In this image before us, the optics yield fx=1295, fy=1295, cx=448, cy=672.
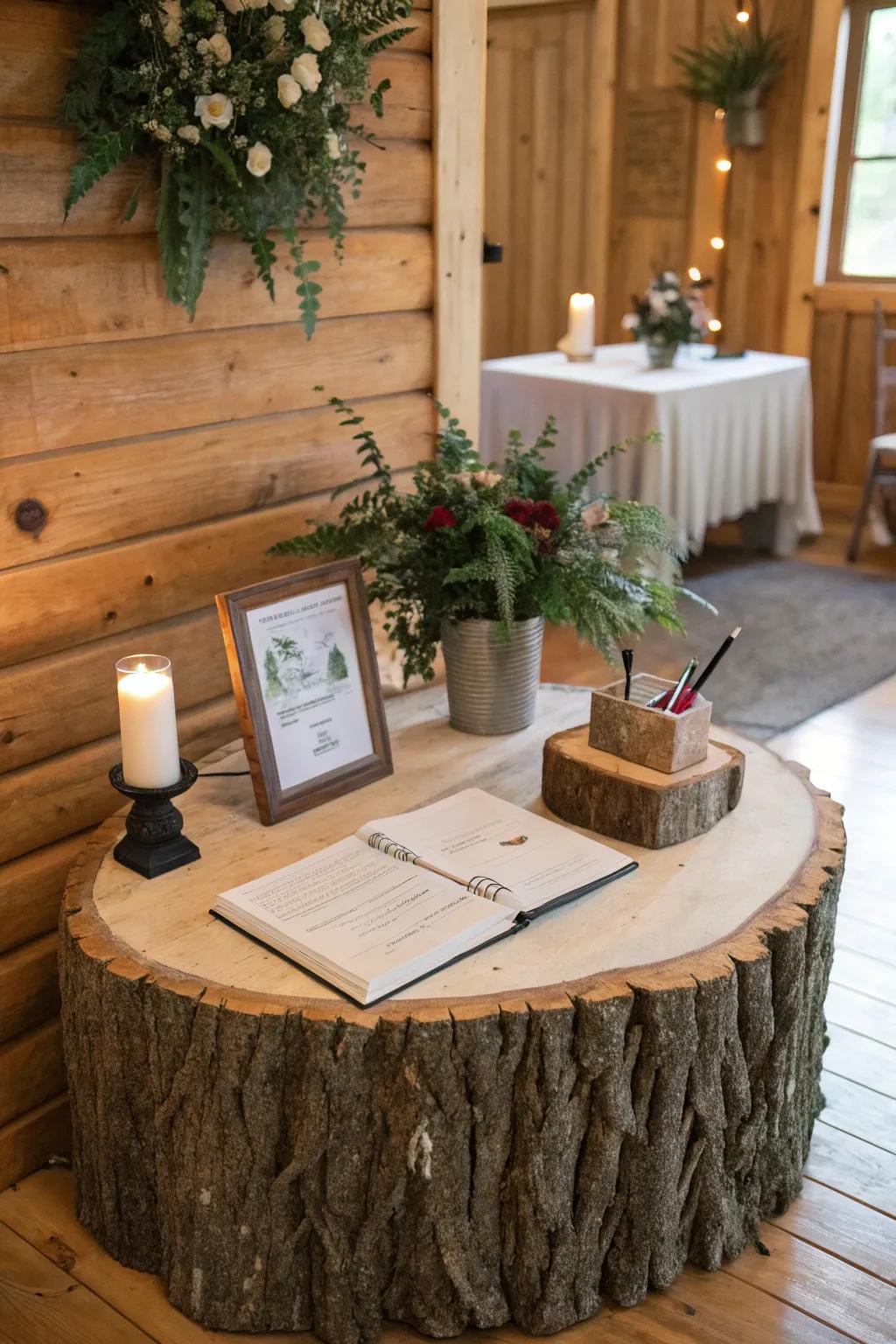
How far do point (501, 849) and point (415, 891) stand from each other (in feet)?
0.49

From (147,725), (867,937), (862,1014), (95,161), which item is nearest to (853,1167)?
(862,1014)

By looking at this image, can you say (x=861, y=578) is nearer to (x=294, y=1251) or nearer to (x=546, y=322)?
(x=546, y=322)

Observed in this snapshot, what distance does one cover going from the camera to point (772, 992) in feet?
4.94

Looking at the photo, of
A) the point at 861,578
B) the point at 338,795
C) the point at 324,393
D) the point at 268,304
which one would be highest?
the point at 268,304

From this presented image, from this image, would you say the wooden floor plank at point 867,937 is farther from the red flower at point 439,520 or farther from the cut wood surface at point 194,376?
the cut wood surface at point 194,376

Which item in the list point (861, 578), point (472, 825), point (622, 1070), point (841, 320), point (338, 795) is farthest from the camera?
point (841, 320)

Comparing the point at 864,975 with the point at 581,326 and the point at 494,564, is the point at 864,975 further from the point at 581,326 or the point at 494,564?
the point at 581,326

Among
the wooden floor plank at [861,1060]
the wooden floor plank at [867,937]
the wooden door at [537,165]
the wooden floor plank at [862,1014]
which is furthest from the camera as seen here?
the wooden door at [537,165]

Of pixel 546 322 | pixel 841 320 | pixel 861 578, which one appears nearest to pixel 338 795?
pixel 861 578

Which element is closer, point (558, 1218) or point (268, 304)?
point (558, 1218)

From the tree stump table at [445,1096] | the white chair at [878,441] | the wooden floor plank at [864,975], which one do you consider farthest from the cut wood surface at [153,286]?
the white chair at [878,441]

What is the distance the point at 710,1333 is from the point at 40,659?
1.17 meters

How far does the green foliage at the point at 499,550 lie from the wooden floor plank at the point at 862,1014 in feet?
2.52

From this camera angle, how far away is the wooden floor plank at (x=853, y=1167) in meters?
1.75
